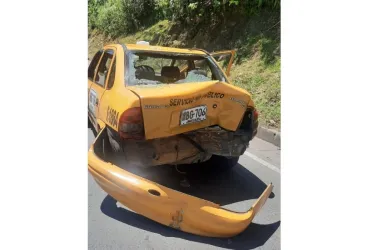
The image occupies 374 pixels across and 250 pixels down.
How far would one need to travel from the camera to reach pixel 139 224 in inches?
66.4

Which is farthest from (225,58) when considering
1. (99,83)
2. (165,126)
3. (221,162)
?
(165,126)

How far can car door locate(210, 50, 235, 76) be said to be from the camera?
A: 102 inches

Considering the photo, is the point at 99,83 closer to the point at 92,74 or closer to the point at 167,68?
the point at 92,74

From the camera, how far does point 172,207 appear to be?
1.64m

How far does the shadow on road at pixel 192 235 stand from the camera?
166 centimetres

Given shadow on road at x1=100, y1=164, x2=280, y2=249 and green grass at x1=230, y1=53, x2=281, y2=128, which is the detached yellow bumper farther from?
green grass at x1=230, y1=53, x2=281, y2=128

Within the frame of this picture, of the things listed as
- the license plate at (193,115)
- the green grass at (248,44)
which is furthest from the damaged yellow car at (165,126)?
the green grass at (248,44)

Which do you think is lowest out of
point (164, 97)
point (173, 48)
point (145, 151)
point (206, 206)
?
point (206, 206)

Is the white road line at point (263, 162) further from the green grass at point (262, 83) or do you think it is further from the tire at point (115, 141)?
the tire at point (115, 141)

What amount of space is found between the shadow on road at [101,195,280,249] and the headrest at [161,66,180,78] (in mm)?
870

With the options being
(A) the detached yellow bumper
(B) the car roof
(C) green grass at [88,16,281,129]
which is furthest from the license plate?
(B) the car roof

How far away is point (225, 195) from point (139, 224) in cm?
57

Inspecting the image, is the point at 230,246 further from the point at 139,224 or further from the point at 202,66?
the point at 202,66
